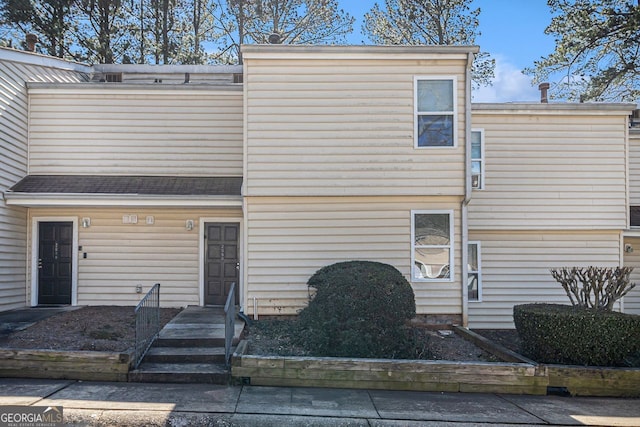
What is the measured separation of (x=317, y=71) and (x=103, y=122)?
4990mm

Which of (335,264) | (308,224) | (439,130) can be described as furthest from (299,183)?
(439,130)

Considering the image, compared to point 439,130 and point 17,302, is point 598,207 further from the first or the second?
point 17,302

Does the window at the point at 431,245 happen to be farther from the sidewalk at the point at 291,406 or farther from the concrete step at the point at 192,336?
the concrete step at the point at 192,336

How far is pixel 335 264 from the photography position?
29.1 feet

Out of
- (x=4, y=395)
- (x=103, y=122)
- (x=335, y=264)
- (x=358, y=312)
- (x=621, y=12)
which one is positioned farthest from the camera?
(x=621, y=12)

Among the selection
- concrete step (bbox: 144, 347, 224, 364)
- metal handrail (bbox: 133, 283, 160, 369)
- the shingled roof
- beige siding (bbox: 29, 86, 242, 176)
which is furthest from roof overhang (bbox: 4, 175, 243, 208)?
concrete step (bbox: 144, 347, 224, 364)

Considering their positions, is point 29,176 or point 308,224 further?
point 29,176

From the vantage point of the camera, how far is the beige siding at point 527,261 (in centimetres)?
1097

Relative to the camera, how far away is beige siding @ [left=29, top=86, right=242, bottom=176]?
10.4 metres

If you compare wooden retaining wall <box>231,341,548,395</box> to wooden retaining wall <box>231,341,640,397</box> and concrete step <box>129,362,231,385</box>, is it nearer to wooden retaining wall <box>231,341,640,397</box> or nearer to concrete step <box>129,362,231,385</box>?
wooden retaining wall <box>231,341,640,397</box>

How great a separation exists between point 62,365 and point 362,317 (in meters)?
4.19

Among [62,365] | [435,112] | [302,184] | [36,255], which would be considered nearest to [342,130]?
[302,184]

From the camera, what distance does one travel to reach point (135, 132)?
1055cm

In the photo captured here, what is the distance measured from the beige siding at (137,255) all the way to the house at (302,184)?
0.03 m
